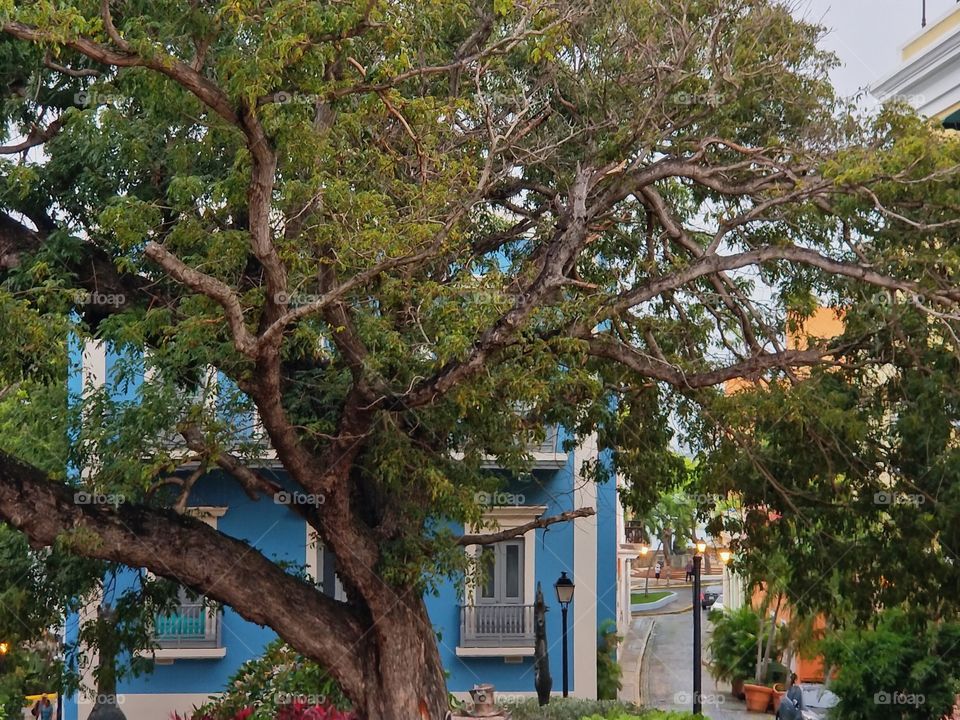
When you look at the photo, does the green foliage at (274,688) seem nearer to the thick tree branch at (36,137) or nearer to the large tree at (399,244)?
the large tree at (399,244)

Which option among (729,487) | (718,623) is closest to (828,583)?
(729,487)

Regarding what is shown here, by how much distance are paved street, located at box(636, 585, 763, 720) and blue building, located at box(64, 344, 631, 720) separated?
3677 mm

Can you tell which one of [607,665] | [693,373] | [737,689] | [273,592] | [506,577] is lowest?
[737,689]

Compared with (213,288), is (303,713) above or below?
below

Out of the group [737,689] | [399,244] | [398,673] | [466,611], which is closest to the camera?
[399,244]

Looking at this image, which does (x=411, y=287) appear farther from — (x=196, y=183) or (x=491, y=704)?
(x=491, y=704)

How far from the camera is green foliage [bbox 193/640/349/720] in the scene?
14.3m

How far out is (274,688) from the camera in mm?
14969

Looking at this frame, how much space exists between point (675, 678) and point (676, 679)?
0.62 ft

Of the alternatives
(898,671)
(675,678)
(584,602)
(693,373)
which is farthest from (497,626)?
(693,373)

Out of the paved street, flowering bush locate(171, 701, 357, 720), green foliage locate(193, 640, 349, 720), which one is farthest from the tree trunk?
the paved street

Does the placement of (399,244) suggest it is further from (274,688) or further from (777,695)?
(777,695)

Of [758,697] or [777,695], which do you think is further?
[758,697]

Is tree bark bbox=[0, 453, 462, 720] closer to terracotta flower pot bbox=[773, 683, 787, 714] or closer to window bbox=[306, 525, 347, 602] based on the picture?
window bbox=[306, 525, 347, 602]
